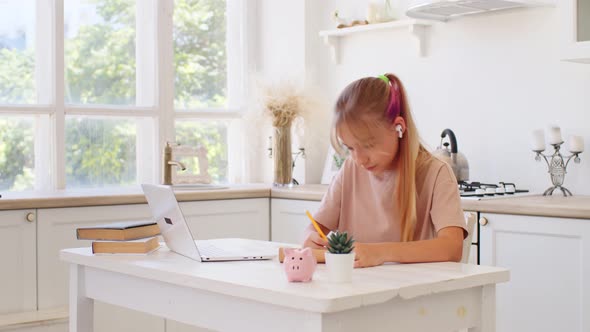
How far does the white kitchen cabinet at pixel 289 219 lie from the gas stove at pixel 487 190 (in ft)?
2.30

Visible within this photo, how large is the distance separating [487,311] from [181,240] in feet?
2.65

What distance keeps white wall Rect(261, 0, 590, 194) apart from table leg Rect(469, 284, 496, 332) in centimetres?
179

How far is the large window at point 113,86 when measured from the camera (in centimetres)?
405

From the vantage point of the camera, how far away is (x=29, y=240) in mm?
3354

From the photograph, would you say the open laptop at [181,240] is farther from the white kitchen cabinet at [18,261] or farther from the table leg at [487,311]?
the white kitchen cabinet at [18,261]

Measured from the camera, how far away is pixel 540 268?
302 cm

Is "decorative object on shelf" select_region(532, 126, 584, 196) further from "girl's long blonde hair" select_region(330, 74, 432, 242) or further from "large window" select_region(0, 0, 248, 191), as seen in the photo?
"large window" select_region(0, 0, 248, 191)

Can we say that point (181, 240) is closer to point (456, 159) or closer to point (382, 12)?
point (456, 159)

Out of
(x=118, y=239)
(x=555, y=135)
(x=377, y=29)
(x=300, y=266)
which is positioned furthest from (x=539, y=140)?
(x=300, y=266)

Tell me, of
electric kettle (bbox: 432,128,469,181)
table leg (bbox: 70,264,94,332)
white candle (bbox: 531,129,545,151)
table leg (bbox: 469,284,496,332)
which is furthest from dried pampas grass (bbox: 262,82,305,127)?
table leg (bbox: 469,284,496,332)

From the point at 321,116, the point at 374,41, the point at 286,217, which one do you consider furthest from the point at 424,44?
the point at 286,217

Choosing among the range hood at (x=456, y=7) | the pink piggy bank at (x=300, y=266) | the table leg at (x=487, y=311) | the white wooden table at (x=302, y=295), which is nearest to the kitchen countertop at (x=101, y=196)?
the range hood at (x=456, y=7)

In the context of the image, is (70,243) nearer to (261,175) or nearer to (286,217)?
(286,217)

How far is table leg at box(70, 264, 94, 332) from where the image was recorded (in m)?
2.32
